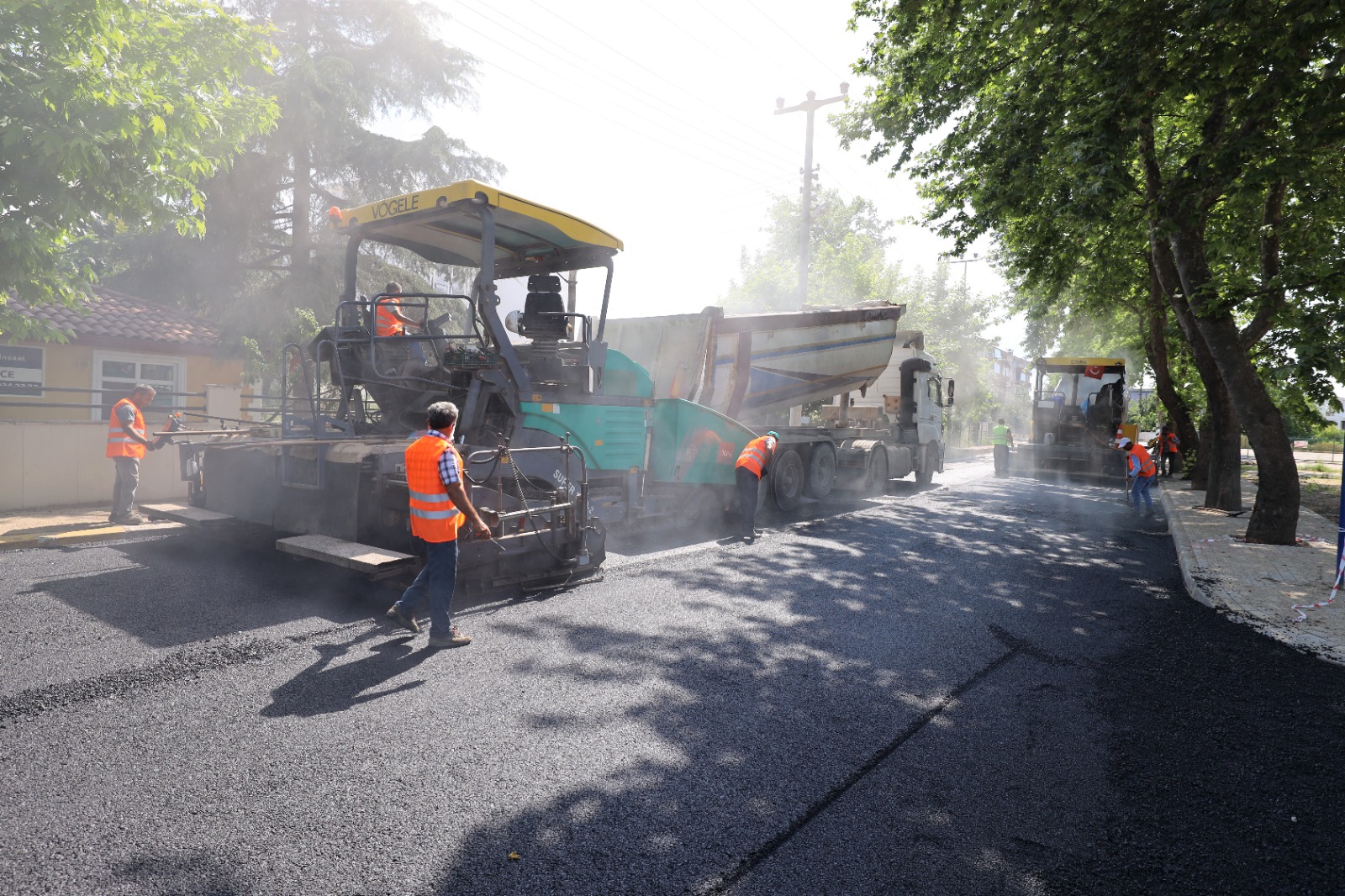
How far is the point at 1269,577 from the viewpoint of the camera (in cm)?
758

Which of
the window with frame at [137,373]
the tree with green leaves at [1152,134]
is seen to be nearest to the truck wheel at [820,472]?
the tree with green leaves at [1152,134]

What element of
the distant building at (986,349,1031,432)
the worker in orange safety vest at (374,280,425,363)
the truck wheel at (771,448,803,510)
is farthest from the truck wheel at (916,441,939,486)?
the distant building at (986,349,1031,432)

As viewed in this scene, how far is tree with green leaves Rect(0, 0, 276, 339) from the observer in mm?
7051

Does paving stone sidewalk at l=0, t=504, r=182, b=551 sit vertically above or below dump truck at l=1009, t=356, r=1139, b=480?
below


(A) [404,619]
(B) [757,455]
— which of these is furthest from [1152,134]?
(A) [404,619]

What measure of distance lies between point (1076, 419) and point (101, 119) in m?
21.9

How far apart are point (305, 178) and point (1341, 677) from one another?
754 inches

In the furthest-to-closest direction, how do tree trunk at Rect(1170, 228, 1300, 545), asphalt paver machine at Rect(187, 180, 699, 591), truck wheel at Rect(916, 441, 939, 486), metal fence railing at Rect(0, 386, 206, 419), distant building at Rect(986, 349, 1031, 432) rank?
distant building at Rect(986, 349, 1031, 432)
truck wheel at Rect(916, 441, 939, 486)
metal fence railing at Rect(0, 386, 206, 419)
tree trunk at Rect(1170, 228, 1300, 545)
asphalt paver machine at Rect(187, 180, 699, 591)

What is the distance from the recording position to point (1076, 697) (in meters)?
4.24

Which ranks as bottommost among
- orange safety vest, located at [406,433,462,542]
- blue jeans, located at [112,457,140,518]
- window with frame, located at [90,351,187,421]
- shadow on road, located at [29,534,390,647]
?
shadow on road, located at [29,534,390,647]

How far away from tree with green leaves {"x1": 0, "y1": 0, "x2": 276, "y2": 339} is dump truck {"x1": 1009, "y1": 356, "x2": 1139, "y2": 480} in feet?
64.4

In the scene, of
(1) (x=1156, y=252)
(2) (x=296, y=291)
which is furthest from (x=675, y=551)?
(2) (x=296, y=291)

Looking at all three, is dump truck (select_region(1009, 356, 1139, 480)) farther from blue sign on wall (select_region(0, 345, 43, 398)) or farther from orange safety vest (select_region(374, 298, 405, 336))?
blue sign on wall (select_region(0, 345, 43, 398))

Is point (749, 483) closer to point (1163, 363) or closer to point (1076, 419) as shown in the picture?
point (1163, 363)
